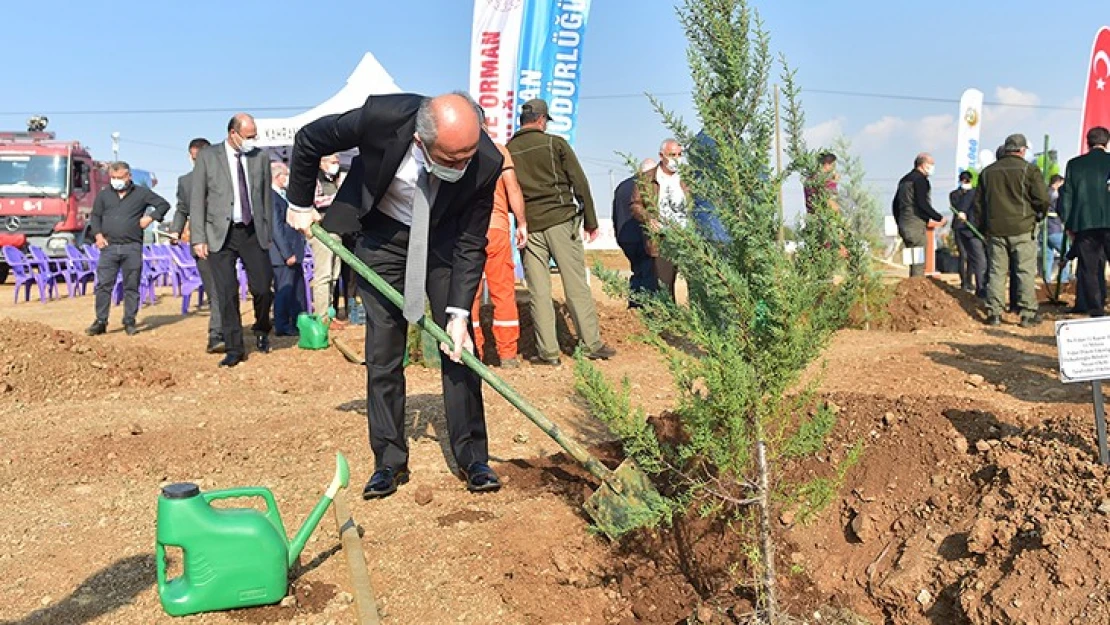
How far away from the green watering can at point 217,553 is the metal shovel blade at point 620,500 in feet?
3.82

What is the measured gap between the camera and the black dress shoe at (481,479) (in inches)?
173

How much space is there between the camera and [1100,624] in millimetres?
2771

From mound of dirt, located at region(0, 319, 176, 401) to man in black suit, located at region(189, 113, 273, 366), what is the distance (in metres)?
0.73

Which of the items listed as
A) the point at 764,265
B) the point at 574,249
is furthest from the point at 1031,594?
the point at 574,249

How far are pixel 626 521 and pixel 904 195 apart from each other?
31.2 ft

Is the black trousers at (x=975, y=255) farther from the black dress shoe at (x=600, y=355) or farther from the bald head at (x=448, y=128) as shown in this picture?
the bald head at (x=448, y=128)

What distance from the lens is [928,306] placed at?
32.9 ft

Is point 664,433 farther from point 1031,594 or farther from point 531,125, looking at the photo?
point 531,125

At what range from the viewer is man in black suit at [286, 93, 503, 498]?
394 centimetres

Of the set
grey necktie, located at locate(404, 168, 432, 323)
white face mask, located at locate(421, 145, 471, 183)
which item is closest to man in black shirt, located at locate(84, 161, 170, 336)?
grey necktie, located at locate(404, 168, 432, 323)

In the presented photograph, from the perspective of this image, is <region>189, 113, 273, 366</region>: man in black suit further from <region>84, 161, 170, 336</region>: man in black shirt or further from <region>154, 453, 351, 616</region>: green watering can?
<region>154, 453, 351, 616</region>: green watering can

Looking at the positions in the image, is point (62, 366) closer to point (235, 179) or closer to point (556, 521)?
point (235, 179)

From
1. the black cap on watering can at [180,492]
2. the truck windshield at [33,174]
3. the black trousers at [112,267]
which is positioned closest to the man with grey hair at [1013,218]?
the black cap on watering can at [180,492]

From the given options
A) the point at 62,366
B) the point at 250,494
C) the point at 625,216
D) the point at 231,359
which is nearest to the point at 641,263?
Result: the point at 625,216
